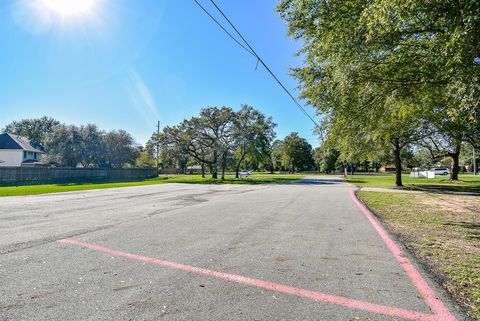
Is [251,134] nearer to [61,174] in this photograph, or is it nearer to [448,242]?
[61,174]

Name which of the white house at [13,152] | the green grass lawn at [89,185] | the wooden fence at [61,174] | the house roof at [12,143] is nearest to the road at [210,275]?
the green grass lawn at [89,185]

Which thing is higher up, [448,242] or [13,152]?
[13,152]

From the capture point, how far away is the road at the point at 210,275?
3.23m

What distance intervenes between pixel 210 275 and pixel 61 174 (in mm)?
42518

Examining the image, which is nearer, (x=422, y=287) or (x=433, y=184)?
(x=422, y=287)

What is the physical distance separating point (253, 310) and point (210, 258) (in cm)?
197

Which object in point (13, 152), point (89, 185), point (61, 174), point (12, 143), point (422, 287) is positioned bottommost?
point (89, 185)

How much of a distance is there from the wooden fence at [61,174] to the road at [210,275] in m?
31.3

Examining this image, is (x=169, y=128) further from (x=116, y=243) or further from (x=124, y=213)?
(x=116, y=243)

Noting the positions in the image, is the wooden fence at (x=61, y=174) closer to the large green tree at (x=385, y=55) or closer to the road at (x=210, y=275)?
the road at (x=210, y=275)

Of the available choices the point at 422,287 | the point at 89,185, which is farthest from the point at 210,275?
the point at 89,185

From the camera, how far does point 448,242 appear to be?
21.1ft

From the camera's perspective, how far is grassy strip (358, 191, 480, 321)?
3940mm

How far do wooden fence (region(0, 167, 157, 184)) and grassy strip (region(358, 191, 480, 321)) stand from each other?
35.9m
